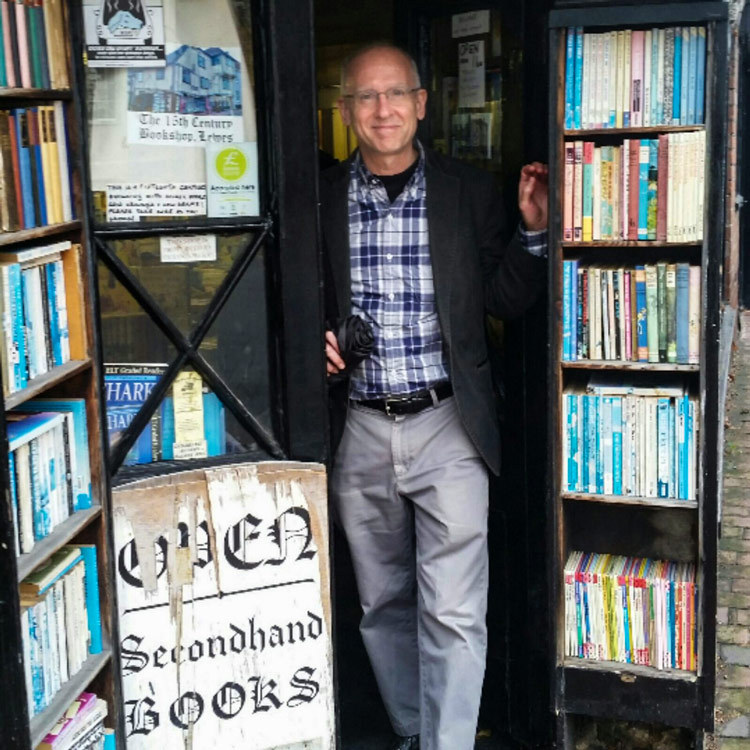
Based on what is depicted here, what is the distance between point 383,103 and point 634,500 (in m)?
1.35

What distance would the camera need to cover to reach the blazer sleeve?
3516mm

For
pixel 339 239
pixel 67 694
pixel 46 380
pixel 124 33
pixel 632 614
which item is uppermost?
pixel 124 33

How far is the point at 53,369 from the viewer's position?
2.87 m

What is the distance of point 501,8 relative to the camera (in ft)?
12.5

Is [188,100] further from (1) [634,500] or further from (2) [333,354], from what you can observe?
(1) [634,500]

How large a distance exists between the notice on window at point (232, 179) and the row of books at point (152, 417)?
462mm

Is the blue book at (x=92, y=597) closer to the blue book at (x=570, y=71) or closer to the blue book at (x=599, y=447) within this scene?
the blue book at (x=599, y=447)

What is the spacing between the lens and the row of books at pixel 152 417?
321 cm

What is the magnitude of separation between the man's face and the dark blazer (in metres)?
0.17

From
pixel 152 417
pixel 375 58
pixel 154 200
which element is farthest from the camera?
pixel 375 58

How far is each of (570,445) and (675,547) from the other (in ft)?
1.72

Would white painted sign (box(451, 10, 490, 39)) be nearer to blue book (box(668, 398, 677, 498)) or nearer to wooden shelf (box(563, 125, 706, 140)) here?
wooden shelf (box(563, 125, 706, 140))

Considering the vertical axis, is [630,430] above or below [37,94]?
below

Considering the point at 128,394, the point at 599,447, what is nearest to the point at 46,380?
the point at 128,394
